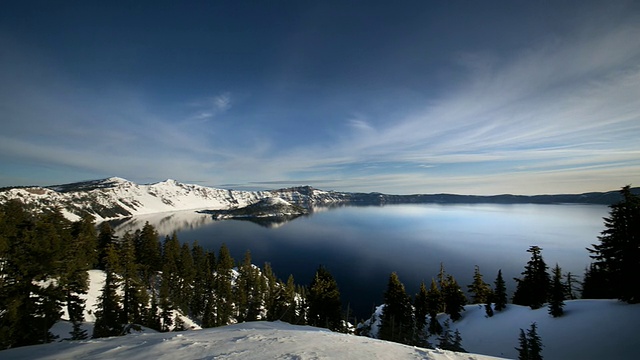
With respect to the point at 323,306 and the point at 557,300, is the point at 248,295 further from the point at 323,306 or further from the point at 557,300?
the point at 557,300

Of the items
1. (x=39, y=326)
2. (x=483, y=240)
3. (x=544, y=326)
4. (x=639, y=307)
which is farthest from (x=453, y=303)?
(x=483, y=240)

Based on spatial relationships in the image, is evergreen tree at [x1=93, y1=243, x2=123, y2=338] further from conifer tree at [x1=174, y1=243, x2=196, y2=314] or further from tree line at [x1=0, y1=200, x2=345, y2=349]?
conifer tree at [x1=174, y1=243, x2=196, y2=314]

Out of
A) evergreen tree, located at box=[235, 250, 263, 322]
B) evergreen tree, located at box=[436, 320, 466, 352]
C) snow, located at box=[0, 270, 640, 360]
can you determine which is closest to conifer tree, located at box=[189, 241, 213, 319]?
evergreen tree, located at box=[235, 250, 263, 322]

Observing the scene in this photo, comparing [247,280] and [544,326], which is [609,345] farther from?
[247,280]

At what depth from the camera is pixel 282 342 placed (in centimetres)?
943

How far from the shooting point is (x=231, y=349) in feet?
28.2

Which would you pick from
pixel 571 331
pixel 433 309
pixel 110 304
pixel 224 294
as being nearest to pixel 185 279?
pixel 224 294

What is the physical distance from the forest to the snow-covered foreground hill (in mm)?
12151

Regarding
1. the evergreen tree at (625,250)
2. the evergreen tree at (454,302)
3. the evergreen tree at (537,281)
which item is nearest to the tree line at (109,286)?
the evergreen tree at (454,302)

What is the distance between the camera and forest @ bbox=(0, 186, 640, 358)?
1861 centimetres

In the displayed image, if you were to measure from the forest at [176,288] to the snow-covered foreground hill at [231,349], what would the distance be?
1215 centimetres

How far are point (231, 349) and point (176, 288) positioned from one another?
50002 millimetres

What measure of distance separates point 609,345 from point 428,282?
6701 cm

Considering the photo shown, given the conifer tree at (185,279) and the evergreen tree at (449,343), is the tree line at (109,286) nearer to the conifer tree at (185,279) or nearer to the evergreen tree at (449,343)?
the conifer tree at (185,279)
